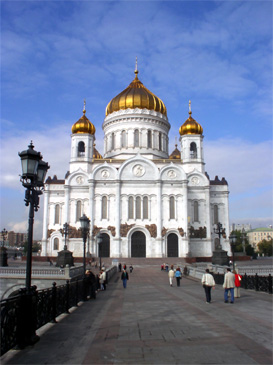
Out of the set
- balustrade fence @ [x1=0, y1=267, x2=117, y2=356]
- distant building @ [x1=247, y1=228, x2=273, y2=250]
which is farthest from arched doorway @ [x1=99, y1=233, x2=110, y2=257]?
distant building @ [x1=247, y1=228, x2=273, y2=250]

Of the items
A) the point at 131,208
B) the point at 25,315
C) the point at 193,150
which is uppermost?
the point at 193,150

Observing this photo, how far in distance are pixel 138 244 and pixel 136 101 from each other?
20422 millimetres

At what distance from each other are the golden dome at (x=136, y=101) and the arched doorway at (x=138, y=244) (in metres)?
18.4

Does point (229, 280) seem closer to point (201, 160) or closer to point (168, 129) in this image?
point (201, 160)

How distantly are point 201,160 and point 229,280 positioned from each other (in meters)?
35.5

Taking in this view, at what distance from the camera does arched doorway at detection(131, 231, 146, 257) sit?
4362cm

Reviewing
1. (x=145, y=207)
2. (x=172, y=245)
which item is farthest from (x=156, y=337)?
(x=145, y=207)

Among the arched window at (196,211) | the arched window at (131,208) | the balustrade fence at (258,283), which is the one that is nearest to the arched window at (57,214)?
the arched window at (131,208)

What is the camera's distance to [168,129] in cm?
5375

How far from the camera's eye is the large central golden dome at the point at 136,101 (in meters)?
50.8

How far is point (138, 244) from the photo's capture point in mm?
43938

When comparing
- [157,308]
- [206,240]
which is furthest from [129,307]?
[206,240]

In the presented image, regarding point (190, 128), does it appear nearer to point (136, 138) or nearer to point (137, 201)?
point (136, 138)

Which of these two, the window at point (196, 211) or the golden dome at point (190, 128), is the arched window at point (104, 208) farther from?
the golden dome at point (190, 128)
